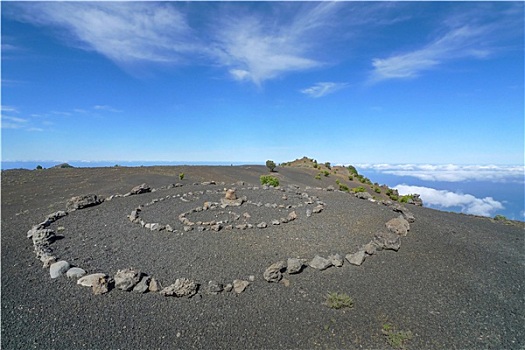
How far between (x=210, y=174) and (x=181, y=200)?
1983 cm

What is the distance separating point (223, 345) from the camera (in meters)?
6.80

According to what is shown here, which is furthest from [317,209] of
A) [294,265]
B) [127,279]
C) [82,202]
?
[82,202]

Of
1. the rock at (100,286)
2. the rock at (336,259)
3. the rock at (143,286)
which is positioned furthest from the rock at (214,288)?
the rock at (336,259)

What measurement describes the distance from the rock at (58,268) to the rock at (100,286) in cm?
178

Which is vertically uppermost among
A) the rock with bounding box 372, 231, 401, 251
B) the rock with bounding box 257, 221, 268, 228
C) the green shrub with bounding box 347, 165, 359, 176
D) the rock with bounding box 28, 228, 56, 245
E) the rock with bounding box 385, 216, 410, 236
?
the green shrub with bounding box 347, 165, 359, 176

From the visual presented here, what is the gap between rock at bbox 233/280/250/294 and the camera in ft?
A: 28.5

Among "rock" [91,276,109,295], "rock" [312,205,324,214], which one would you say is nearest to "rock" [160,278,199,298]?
"rock" [91,276,109,295]

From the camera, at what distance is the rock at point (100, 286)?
28.3 feet

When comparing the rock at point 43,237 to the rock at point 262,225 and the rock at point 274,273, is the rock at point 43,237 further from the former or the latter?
the rock at point 274,273

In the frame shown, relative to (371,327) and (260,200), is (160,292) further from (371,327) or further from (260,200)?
(260,200)

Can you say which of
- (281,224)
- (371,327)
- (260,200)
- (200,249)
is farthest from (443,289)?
(260,200)

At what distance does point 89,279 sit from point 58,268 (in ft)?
5.46

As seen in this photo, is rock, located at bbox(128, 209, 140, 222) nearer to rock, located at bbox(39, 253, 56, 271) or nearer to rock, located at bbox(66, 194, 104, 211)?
rock, located at bbox(66, 194, 104, 211)

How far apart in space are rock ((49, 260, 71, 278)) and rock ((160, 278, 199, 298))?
12.5 ft
